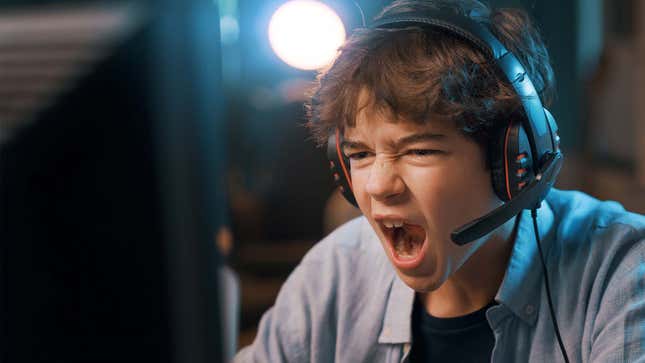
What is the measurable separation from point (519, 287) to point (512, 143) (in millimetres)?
126

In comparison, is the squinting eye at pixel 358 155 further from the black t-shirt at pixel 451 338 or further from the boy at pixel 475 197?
the black t-shirt at pixel 451 338

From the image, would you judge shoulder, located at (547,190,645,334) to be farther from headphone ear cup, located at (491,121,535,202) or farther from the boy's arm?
the boy's arm

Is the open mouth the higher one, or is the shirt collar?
the open mouth

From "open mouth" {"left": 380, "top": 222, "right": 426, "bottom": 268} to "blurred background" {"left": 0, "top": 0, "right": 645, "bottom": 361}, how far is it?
72 mm

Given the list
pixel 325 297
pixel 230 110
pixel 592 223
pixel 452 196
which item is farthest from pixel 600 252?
pixel 230 110

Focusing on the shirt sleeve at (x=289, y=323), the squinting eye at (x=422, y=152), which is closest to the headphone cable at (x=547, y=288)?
the squinting eye at (x=422, y=152)

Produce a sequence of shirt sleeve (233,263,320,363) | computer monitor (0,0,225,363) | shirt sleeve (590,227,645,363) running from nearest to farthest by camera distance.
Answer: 1. computer monitor (0,0,225,363)
2. shirt sleeve (590,227,645,363)
3. shirt sleeve (233,263,320,363)

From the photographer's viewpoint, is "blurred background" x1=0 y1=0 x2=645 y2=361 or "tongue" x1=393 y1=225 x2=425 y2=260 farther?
"tongue" x1=393 y1=225 x2=425 y2=260

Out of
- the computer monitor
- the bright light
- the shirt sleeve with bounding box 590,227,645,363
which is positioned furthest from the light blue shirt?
the computer monitor

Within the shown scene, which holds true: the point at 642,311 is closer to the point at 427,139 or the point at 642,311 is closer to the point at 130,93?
the point at 427,139

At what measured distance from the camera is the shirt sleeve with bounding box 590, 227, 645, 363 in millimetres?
557

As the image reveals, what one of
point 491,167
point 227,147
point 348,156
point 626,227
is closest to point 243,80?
point 227,147

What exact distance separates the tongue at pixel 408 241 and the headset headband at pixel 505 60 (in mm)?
118

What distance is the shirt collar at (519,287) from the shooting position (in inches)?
23.4
